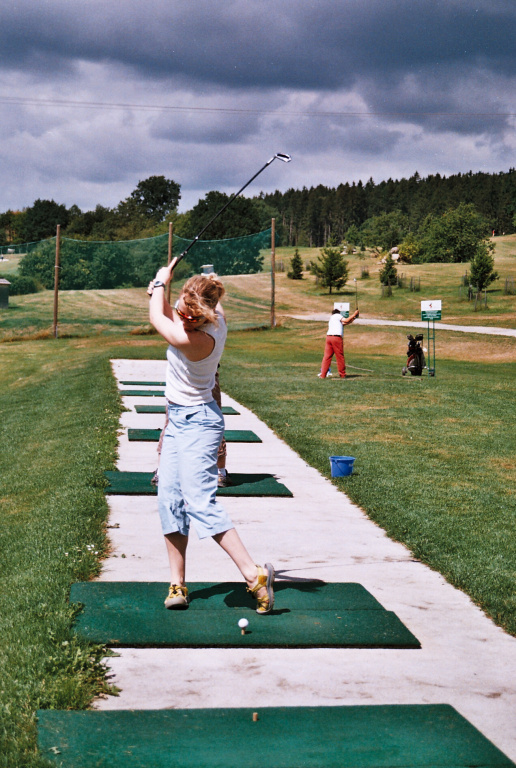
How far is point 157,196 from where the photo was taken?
136m

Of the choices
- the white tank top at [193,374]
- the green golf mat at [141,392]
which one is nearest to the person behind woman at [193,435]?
the white tank top at [193,374]

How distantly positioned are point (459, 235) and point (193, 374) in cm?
7997

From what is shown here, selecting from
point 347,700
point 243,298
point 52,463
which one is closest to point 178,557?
point 347,700

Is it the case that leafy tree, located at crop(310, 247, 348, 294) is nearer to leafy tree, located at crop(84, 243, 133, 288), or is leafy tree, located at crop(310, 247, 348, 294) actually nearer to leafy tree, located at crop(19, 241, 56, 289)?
leafy tree, located at crop(84, 243, 133, 288)

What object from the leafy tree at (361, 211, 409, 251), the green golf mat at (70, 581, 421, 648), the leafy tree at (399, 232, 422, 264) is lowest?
the green golf mat at (70, 581, 421, 648)

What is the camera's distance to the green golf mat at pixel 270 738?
3.07 meters

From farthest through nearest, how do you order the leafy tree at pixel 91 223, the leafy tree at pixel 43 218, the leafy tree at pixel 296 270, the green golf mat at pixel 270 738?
1. the leafy tree at pixel 43 218
2. the leafy tree at pixel 91 223
3. the leafy tree at pixel 296 270
4. the green golf mat at pixel 270 738

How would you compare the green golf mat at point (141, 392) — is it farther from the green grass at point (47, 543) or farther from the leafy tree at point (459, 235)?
the leafy tree at point (459, 235)

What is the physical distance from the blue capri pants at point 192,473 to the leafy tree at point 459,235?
7799 cm

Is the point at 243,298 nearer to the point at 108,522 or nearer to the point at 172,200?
the point at 108,522

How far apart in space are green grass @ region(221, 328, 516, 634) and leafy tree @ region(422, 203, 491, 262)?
62.1 m

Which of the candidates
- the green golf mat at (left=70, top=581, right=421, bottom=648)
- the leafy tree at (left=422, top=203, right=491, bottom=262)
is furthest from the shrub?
the leafy tree at (left=422, top=203, right=491, bottom=262)

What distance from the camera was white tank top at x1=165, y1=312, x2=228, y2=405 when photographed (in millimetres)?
4445

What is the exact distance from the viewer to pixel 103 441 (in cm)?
994
